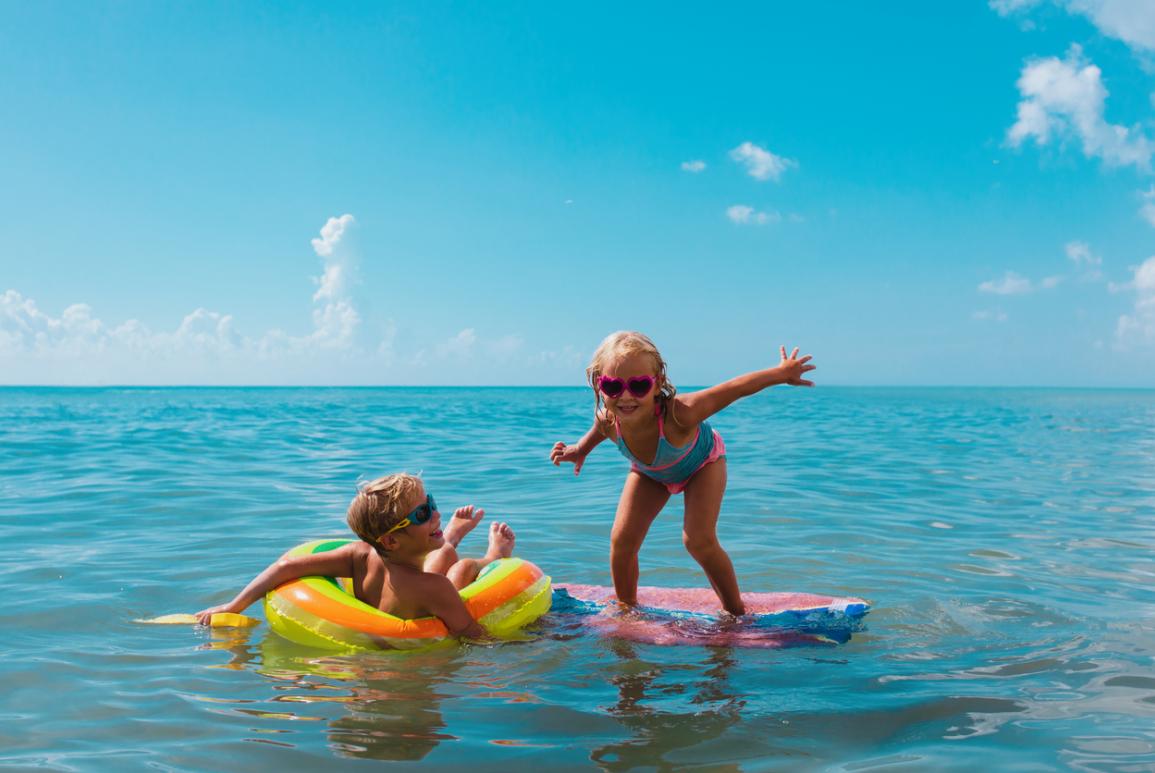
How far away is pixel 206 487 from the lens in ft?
35.1

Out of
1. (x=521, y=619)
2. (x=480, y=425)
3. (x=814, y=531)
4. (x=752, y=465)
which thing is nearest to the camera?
(x=521, y=619)

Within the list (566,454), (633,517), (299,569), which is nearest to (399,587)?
(299,569)

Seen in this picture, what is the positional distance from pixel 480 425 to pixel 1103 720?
23429 millimetres

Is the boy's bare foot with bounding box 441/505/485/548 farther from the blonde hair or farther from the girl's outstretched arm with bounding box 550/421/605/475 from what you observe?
the blonde hair

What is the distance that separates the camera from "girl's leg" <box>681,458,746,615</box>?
4926mm

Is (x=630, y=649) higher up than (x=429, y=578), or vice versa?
(x=429, y=578)

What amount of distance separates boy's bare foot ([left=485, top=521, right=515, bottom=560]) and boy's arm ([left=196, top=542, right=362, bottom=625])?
1053mm

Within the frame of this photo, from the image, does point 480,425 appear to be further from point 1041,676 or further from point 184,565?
point 1041,676

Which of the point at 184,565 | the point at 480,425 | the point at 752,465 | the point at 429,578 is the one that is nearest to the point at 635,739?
the point at 429,578

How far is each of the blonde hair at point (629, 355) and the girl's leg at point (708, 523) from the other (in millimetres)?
574

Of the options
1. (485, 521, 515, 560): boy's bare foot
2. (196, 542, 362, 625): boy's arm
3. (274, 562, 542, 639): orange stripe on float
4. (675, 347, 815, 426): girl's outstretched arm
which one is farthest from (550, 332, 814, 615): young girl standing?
(196, 542, 362, 625): boy's arm

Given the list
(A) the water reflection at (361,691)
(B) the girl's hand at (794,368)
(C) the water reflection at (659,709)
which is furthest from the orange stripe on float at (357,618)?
(B) the girl's hand at (794,368)

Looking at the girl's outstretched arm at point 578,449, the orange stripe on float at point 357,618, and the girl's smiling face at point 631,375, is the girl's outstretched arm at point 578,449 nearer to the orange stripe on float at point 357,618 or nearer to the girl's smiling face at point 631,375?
the girl's smiling face at point 631,375

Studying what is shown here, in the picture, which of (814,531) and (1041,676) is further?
(814,531)
